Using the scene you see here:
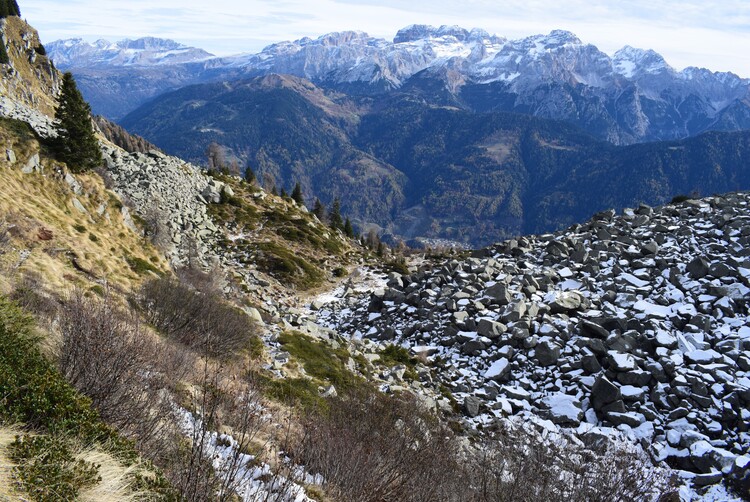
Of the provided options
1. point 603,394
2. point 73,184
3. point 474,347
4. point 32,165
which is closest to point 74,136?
point 73,184

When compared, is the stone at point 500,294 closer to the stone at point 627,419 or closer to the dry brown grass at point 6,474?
the stone at point 627,419

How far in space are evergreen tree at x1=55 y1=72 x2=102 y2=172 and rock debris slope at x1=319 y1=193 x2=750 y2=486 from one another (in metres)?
19.3

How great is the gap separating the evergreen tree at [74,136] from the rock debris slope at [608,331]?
19.3 m

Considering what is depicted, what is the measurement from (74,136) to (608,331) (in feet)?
105

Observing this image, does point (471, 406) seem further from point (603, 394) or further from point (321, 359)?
point (321, 359)

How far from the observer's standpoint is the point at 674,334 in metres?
20.2

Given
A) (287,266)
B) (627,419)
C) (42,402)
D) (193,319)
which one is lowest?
(287,266)

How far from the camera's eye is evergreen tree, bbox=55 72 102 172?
26.6m

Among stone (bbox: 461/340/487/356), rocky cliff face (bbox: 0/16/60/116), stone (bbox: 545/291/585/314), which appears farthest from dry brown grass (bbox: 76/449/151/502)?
rocky cliff face (bbox: 0/16/60/116)

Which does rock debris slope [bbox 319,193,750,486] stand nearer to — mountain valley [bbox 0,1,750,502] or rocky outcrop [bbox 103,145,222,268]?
mountain valley [bbox 0,1,750,502]

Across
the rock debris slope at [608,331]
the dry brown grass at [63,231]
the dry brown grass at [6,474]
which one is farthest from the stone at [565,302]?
the dry brown grass at [6,474]

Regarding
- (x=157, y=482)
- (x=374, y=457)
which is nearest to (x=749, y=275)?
(x=374, y=457)

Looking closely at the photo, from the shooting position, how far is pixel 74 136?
27031mm

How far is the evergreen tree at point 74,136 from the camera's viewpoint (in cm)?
2659
